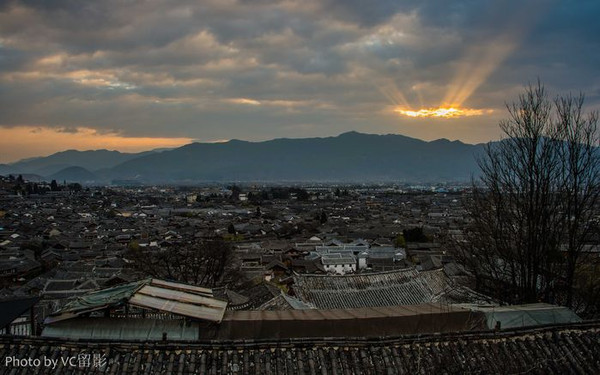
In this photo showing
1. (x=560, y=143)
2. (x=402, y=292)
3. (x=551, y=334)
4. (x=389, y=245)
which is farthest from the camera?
(x=389, y=245)

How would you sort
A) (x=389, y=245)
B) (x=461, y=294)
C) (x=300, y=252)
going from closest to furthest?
1. (x=461, y=294)
2. (x=300, y=252)
3. (x=389, y=245)

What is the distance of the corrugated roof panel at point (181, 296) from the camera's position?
5.23 meters

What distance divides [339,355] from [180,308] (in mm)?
1827

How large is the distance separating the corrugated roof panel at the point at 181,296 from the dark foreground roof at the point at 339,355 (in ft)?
3.41

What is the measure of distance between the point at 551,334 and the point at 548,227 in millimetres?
4156

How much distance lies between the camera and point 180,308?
197 inches

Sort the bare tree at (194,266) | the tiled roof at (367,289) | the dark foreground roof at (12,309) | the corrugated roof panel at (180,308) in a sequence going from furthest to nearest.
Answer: the bare tree at (194,266) < the tiled roof at (367,289) < the corrugated roof panel at (180,308) < the dark foreground roof at (12,309)

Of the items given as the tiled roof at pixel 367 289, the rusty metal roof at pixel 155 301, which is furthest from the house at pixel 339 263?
the rusty metal roof at pixel 155 301

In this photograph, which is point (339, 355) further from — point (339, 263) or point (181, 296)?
point (339, 263)

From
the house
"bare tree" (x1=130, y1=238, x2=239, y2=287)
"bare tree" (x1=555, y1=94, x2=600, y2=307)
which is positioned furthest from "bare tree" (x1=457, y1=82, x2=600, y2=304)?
the house

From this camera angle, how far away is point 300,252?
34.0 meters

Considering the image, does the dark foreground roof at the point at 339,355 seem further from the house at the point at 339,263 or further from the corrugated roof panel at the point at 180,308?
the house at the point at 339,263

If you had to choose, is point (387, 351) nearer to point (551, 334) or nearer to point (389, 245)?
point (551, 334)

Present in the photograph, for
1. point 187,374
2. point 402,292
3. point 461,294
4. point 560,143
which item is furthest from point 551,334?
point 402,292
